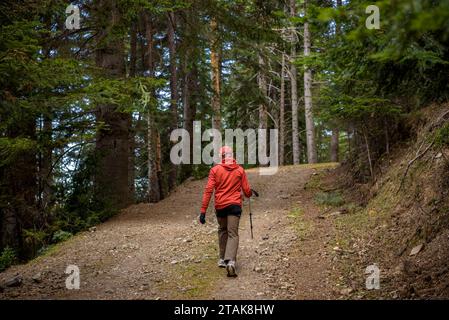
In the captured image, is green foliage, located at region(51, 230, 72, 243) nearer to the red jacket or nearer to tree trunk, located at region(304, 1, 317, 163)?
the red jacket

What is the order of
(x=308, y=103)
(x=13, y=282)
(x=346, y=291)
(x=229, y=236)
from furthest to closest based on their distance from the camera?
(x=308, y=103) → (x=229, y=236) → (x=13, y=282) → (x=346, y=291)

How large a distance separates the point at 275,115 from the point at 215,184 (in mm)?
22243

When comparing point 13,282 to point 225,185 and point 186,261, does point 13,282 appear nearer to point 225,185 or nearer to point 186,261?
point 186,261

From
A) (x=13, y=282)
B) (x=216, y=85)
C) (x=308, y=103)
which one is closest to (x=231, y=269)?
(x=13, y=282)

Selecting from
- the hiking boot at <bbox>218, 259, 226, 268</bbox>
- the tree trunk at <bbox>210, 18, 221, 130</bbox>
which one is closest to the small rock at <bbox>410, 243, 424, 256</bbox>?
the hiking boot at <bbox>218, 259, 226, 268</bbox>

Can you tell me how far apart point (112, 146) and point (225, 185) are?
7698 mm

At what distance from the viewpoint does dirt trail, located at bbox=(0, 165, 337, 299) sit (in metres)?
6.46

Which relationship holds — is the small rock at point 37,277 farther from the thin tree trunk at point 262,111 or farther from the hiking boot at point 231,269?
the thin tree trunk at point 262,111

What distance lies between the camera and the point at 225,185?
747cm

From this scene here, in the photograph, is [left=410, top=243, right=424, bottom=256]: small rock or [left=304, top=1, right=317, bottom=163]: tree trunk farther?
[left=304, top=1, right=317, bottom=163]: tree trunk

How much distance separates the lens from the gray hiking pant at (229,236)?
7172 mm

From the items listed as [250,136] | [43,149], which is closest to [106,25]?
[43,149]

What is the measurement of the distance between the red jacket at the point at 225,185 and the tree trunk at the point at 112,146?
22.2 ft
